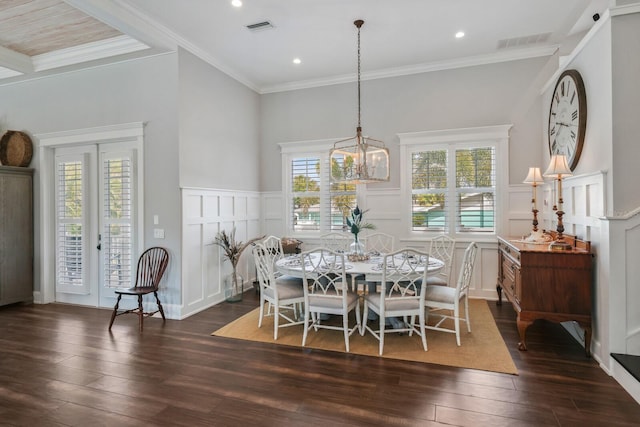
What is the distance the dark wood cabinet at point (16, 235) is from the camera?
4.87m

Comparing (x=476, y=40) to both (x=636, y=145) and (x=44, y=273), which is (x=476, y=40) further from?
(x=44, y=273)

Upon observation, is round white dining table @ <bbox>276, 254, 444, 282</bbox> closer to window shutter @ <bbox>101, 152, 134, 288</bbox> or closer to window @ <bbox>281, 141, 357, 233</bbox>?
window @ <bbox>281, 141, 357, 233</bbox>

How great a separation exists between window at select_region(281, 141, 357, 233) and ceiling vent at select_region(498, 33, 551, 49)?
286 cm

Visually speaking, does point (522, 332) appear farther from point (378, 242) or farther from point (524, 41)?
point (524, 41)

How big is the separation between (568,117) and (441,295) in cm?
251

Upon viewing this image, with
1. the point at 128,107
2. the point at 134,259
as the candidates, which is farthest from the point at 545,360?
the point at 128,107

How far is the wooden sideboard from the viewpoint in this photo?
3.10m

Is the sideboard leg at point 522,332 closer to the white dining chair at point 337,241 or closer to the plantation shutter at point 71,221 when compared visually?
the white dining chair at point 337,241

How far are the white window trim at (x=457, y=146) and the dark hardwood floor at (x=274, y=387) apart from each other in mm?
1930

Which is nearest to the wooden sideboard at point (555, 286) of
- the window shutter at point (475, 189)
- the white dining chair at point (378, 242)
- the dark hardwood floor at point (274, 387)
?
the dark hardwood floor at point (274, 387)

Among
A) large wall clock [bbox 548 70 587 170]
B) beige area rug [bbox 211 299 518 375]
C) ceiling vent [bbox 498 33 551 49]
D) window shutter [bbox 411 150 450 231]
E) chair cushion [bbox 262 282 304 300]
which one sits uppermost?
ceiling vent [bbox 498 33 551 49]

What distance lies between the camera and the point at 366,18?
3932mm

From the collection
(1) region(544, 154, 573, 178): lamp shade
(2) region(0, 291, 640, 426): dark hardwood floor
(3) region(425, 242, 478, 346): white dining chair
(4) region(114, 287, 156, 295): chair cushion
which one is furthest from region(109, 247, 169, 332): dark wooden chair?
(1) region(544, 154, 573, 178): lamp shade

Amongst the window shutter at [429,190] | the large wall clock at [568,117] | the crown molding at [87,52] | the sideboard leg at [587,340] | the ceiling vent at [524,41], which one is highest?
the ceiling vent at [524,41]
